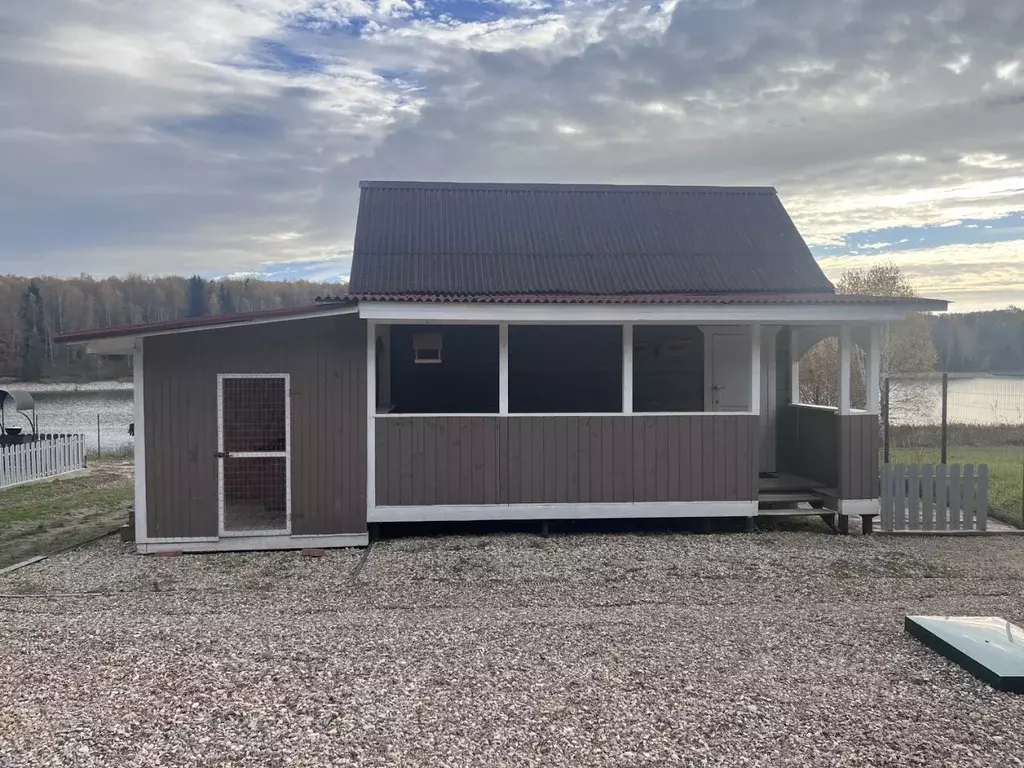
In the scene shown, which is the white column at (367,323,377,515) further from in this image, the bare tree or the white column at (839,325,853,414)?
the bare tree

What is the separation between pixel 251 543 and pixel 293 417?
4.52ft

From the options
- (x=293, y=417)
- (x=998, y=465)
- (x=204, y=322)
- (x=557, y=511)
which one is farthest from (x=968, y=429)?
(x=204, y=322)

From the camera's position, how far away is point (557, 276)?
358 inches

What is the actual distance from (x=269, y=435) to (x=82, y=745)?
435 cm

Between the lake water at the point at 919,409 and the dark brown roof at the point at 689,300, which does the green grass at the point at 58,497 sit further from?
the lake water at the point at 919,409

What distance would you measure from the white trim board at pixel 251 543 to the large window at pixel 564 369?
283cm

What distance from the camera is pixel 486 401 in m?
9.45

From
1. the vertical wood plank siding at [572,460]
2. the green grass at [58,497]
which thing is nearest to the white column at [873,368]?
the vertical wood plank siding at [572,460]

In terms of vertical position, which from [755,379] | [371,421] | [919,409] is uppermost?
[755,379]

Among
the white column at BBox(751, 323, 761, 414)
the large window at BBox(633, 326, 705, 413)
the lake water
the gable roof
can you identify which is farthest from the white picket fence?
the white column at BBox(751, 323, 761, 414)

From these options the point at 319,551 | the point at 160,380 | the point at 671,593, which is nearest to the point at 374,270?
the point at 160,380

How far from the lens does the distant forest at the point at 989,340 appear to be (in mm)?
31922

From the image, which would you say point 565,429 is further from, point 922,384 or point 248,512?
point 922,384

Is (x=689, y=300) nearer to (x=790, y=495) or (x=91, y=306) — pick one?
(x=790, y=495)
